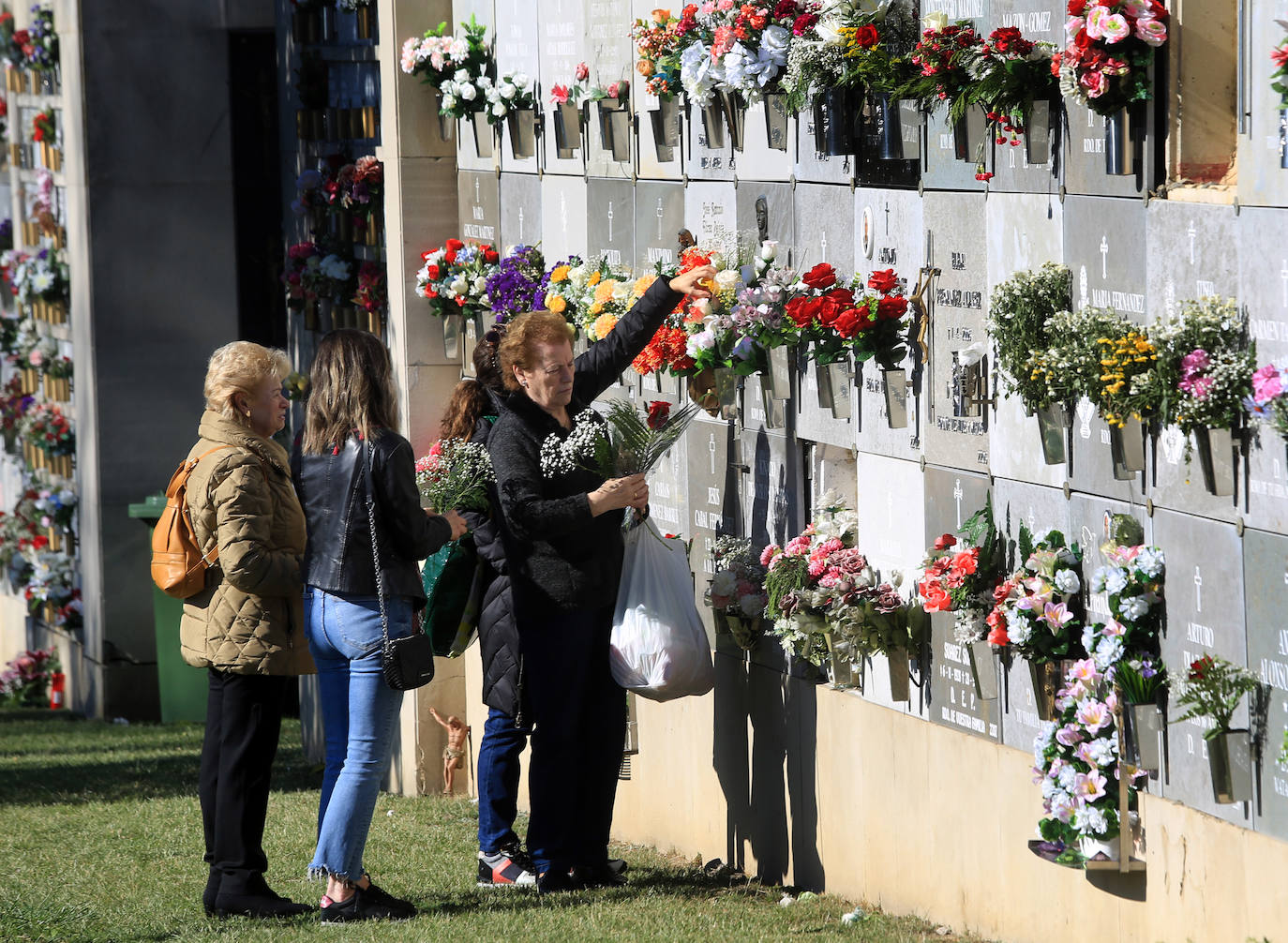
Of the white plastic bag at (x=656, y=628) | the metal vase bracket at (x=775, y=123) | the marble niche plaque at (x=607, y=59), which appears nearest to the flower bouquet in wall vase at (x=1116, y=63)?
the metal vase bracket at (x=775, y=123)

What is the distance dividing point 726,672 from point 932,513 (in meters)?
1.23

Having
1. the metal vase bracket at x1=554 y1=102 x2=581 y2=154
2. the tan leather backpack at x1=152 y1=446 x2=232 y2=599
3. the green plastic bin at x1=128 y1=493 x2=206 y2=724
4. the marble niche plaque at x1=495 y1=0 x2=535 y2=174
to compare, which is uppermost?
the marble niche plaque at x1=495 y1=0 x2=535 y2=174

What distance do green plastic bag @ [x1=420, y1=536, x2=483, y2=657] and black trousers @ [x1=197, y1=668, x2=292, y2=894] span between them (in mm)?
684

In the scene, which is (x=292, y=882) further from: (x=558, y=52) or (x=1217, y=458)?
(x=1217, y=458)

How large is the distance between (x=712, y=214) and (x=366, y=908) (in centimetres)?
229

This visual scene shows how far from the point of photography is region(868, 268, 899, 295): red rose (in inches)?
194

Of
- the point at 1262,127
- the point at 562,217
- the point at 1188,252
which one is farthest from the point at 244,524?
the point at 1262,127

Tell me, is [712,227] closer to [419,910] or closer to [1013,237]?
[1013,237]

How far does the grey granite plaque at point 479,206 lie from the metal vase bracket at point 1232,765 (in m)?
4.03

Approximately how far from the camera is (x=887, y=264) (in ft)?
16.6

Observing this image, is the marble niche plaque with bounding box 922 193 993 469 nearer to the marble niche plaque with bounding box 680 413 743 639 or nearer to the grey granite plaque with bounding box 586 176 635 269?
the marble niche plaque with bounding box 680 413 743 639

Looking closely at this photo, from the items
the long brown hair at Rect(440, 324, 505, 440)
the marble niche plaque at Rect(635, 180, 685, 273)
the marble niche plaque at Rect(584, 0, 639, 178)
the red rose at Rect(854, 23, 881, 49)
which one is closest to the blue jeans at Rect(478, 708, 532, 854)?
the long brown hair at Rect(440, 324, 505, 440)

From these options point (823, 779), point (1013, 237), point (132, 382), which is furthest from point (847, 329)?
point (132, 382)

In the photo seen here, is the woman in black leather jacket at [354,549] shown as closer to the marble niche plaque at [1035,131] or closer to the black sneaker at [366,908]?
the black sneaker at [366,908]
